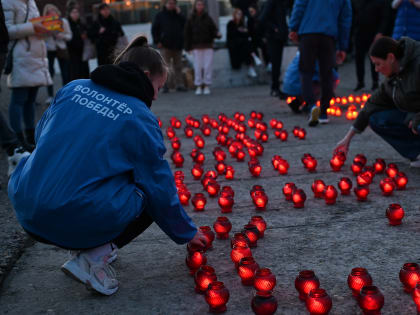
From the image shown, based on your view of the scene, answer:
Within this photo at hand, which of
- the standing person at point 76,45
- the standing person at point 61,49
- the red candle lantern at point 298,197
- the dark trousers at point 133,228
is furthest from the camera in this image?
the standing person at point 76,45

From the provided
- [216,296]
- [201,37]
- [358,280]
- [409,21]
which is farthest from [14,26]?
[201,37]

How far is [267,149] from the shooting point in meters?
6.82

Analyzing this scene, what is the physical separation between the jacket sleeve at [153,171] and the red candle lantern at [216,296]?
0.46m

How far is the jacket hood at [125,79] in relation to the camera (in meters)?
2.90

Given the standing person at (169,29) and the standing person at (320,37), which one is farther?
the standing person at (169,29)

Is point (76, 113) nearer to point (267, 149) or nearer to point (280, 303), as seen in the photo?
point (280, 303)

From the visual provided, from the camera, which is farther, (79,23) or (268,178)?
(79,23)

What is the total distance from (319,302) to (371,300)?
8.9 inches

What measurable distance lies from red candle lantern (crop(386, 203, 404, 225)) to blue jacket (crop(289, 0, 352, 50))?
469 centimetres

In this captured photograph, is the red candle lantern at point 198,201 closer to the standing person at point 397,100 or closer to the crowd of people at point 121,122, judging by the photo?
the crowd of people at point 121,122

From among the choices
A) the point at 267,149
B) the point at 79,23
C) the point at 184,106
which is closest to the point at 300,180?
the point at 267,149

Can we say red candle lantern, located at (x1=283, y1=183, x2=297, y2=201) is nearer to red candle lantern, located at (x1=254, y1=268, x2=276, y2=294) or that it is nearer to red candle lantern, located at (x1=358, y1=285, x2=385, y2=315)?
Answer: red candle lantern, located at (x1=254, y1=268, x2=276, y2=294)

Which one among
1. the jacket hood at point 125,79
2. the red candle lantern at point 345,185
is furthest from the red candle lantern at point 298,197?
the jacket hood at point 125,79

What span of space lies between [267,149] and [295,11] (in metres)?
2.49
